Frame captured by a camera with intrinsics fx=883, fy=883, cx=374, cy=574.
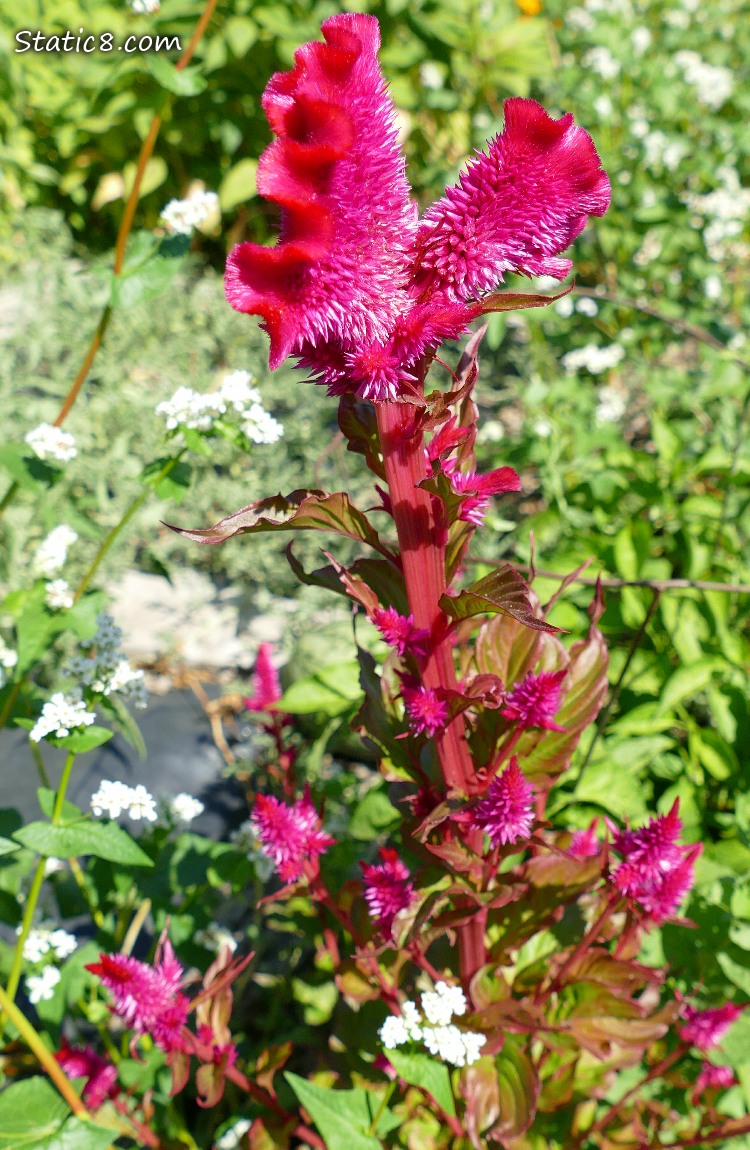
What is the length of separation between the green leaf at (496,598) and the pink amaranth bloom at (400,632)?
0.04 metres

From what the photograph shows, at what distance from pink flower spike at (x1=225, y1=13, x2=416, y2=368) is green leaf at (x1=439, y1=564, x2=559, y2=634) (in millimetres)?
226

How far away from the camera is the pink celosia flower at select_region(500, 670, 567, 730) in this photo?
0.83m

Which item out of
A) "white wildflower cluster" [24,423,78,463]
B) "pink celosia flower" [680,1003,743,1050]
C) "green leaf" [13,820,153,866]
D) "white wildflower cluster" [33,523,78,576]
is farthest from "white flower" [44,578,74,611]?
"pink celosia flower" [680,1003,743,1050]

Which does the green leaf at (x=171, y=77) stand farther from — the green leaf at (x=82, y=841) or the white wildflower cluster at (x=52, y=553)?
the green leaf at (x=82, y=841)

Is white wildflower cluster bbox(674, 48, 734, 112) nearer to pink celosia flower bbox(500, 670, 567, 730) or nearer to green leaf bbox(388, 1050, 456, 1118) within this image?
pink celosia flower bbox(500, 670, 567, 730)

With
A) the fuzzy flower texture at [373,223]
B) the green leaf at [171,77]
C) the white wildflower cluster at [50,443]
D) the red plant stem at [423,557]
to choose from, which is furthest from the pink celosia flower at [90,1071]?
the green leaf at [171,77]

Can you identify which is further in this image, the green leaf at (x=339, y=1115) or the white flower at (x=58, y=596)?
the white flower at (x=58, y=596)

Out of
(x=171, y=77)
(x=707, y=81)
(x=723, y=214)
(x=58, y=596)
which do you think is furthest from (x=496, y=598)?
(x=707, y=81)

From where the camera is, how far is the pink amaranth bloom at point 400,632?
0.77m

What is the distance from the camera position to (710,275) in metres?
2.52

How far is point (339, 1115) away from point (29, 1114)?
1.11 ft

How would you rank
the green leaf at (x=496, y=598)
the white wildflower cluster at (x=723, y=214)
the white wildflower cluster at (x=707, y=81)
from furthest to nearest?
the white wildflower cluster at (x=707, y=81) < the white wildflower cluster at (x=723, y=214) < the green leaf at (x=496, y=598)

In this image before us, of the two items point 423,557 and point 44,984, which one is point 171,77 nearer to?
→ point 423,557

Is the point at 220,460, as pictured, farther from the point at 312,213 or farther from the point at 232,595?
the point at 312,213
